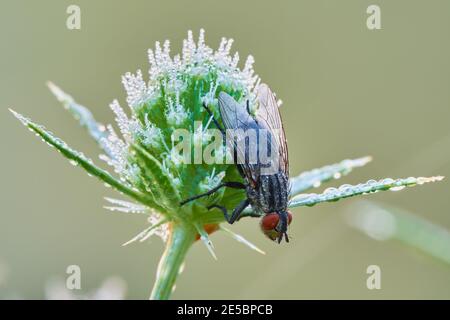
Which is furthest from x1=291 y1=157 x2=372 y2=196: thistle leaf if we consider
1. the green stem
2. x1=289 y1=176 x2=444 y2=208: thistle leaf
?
the green stem

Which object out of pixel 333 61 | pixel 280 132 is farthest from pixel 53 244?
pixel 280 132

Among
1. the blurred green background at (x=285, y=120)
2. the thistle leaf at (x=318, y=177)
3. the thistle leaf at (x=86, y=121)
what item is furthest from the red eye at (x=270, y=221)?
the blurred green background at (x=285, y=120)

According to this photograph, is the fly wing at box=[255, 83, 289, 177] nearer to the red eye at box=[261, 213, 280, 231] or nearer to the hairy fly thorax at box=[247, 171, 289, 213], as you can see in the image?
the hairy fly thorax at box=[247, 171, 289, 213]

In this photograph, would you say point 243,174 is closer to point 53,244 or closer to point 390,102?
point 53,244

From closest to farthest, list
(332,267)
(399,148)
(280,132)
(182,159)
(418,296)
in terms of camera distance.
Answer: (182,159)
(280,132)
(418,296)
(332,267)
(399,148)

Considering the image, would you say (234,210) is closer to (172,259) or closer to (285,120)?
(172,259)

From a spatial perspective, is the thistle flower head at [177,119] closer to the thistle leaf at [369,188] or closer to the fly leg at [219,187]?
the fly leg at [219,187]

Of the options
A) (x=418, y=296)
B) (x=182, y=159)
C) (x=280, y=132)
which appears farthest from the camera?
(x=418, y=296)
